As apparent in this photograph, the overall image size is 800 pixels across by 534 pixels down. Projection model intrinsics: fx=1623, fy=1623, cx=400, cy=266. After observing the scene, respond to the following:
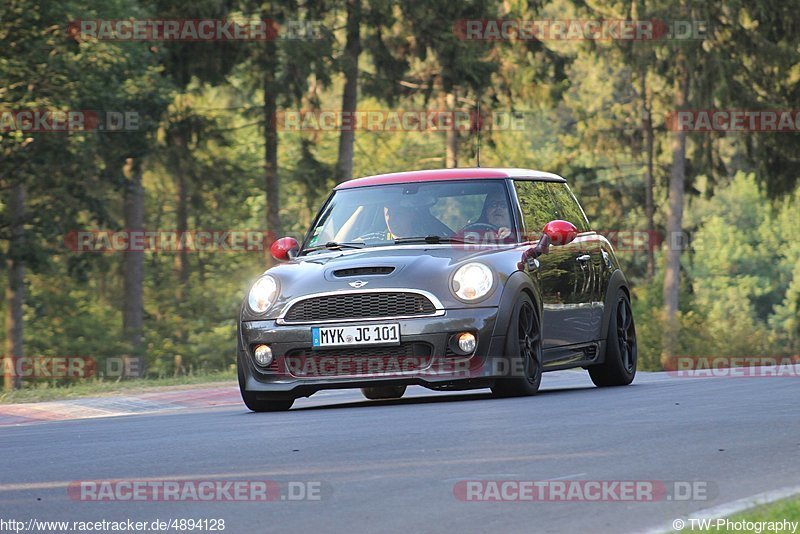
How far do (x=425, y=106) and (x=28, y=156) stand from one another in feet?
43.7

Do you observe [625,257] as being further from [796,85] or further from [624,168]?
[796,85]

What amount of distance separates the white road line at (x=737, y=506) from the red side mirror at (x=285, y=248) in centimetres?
673

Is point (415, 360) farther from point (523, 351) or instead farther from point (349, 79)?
point (349, 79)

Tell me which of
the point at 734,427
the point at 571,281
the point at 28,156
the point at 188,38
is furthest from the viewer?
the point at 188,38

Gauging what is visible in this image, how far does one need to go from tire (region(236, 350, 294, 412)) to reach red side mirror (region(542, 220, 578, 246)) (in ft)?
7.90

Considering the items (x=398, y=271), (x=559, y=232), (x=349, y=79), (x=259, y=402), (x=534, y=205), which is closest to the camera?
(x=398, y=271)

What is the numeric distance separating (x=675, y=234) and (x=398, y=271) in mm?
32286

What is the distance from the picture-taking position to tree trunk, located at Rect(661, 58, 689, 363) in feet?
144

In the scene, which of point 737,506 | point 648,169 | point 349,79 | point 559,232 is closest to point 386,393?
point 559,232

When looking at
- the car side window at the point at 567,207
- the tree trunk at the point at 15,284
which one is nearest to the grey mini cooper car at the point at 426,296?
the car side window at the point at 567,207

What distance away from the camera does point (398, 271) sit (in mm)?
11891

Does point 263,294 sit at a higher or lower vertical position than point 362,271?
lower

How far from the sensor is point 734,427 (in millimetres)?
9648

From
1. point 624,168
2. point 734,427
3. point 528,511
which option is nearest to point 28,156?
point 734,427
